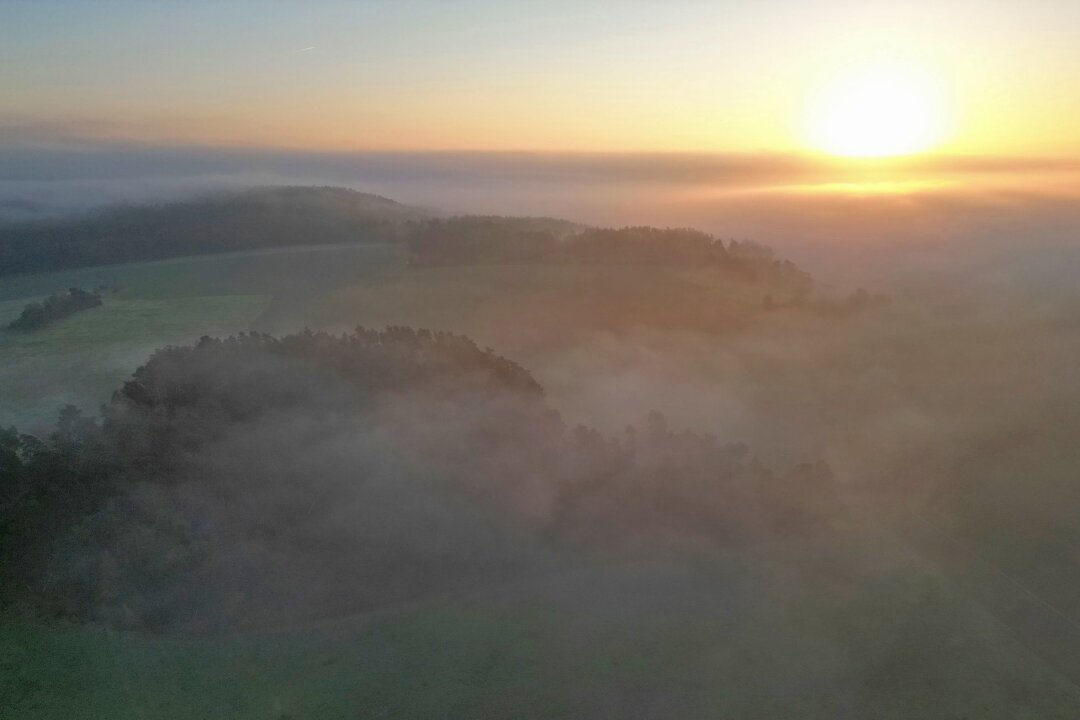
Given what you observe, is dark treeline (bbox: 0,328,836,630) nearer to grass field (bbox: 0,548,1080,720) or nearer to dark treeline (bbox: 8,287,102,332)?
grass field (bbox: 0,548,1080,720)

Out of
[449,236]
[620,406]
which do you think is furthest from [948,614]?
[449,236]

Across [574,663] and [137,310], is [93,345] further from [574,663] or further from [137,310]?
[574,663]

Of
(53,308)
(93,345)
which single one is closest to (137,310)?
(53,308)

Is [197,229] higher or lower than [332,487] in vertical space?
higher

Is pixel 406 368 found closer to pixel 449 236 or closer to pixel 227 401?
pixel 227 401

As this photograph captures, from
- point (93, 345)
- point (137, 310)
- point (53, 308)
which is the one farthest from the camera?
point (137, 310)

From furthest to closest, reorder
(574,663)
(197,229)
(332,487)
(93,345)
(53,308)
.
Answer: (197,229) < (53,308) < (93,345) < (332,487) < (574,663)
